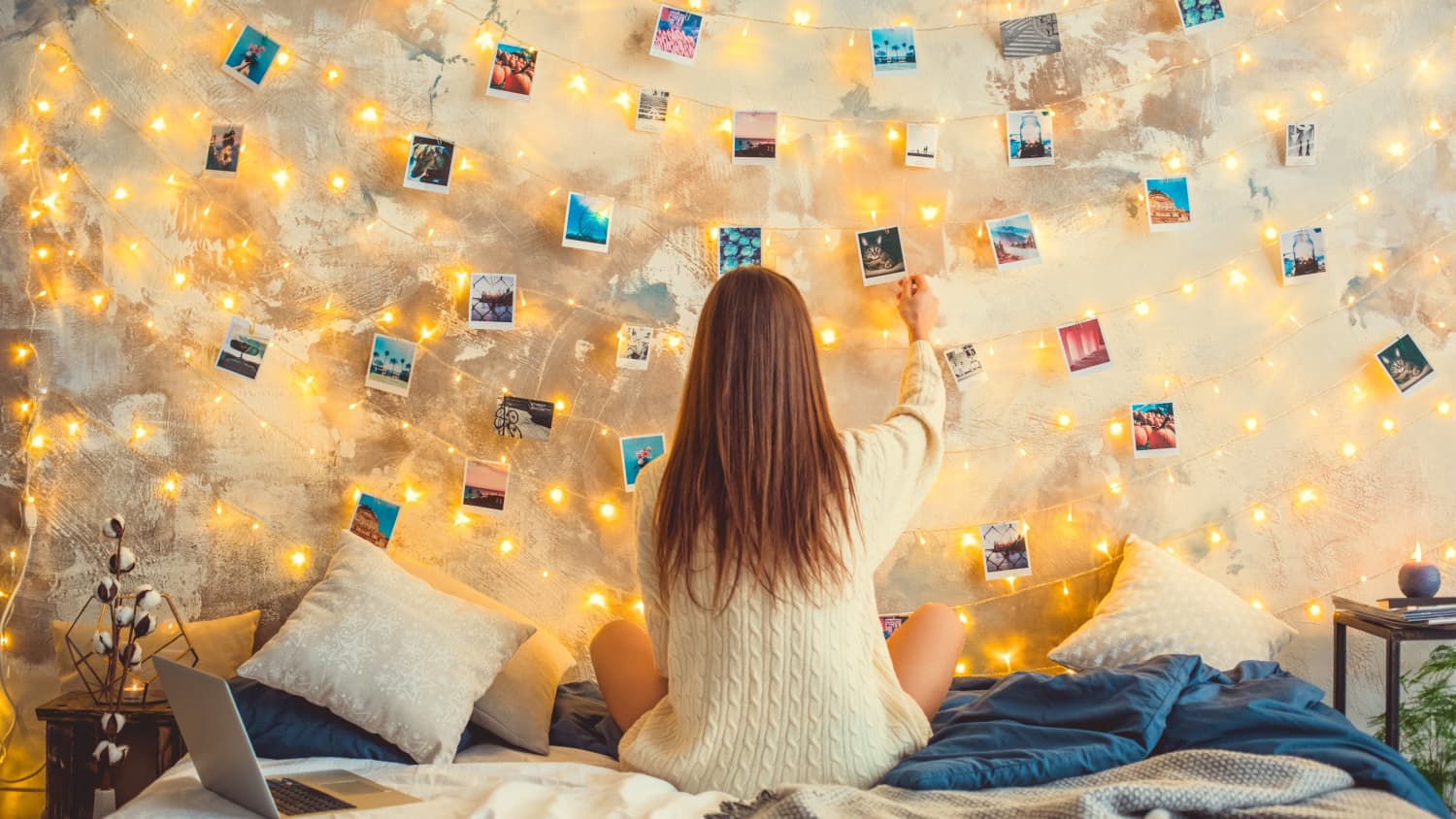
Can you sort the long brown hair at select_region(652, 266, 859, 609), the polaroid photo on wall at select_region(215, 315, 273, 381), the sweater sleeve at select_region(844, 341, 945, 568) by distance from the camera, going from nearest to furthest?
1. the long brown hair at select_region(652, 266, 859, 609)
2. the sweater sleeve at select_region(844, 341, 945, 568)
3. the polaroid photo on wall at select_region(215, 315, 273, 381)

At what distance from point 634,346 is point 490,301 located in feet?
1.16

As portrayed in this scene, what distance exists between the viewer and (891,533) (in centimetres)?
192

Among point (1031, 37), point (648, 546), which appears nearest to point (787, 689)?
point (648, 546)

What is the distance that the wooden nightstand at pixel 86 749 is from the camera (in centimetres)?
219

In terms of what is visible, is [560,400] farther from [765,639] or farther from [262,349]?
[765,639]

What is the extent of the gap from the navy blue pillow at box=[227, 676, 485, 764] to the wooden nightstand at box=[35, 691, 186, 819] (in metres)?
0.30

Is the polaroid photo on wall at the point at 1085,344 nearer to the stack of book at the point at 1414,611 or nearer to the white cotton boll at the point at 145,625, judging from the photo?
the stack of book at the point at 1414,611

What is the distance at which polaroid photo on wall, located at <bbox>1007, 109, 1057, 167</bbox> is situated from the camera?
2562 mm

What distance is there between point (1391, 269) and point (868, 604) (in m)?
1.64

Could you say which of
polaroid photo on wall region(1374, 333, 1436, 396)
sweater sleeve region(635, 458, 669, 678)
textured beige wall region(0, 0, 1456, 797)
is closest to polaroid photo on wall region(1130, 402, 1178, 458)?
textured beige wall region(0, 0, 1456, 797)

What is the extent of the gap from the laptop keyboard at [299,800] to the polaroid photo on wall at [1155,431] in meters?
1.86

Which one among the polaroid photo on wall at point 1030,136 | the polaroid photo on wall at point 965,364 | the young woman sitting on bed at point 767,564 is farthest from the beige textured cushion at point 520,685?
the polaroid photo on wall at point 1030,136

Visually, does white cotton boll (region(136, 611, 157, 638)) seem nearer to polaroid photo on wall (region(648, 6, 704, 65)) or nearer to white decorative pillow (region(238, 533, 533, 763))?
white decorative pillow (region(238, 533, 533, 763))

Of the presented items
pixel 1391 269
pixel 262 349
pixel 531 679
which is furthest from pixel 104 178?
pixel 1391 269
